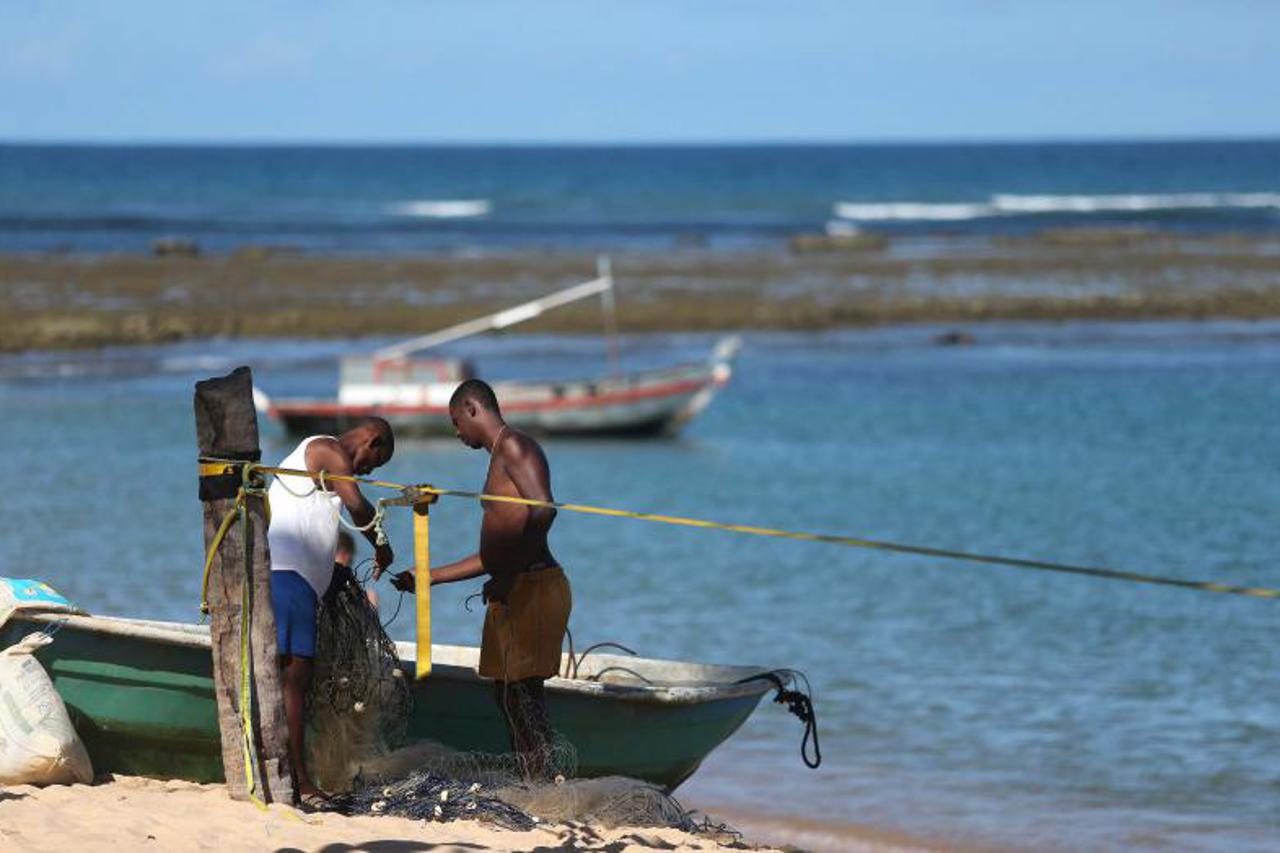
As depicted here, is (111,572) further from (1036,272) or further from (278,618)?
(1036,272)

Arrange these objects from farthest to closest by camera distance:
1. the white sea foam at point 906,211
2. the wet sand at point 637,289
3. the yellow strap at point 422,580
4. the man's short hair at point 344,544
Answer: the white sea foam at point 906,211
the wet sand at point 637,289
the man's short hair at point 344,544
the yellow strap at point 422,580

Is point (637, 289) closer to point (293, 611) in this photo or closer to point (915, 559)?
point (915, 559)

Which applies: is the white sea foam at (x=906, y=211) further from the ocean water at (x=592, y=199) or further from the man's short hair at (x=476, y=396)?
the man's short hair at (x=476, y=396)

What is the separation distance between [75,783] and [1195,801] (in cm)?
541

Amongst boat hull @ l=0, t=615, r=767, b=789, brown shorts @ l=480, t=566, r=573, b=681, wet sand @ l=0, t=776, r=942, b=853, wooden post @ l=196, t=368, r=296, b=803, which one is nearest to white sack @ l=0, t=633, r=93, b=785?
wet sand @ l=0, t=776, r=942, b=853

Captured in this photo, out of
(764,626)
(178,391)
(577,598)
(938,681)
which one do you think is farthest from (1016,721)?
(178,391)

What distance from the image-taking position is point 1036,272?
4541cm

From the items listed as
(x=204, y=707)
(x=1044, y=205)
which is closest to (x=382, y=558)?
(x=204, y=707)

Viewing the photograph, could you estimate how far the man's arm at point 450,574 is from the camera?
809 centimetres

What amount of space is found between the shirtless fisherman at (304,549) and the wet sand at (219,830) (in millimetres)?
381

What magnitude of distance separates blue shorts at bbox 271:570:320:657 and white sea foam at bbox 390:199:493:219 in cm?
6674

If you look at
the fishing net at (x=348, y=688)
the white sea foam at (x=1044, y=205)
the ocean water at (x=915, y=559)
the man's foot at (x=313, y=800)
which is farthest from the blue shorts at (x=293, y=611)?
Answer: the white sea foam at (x=1044, y=205)

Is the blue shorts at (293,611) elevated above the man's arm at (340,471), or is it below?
below

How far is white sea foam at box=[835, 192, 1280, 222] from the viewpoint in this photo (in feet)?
247
